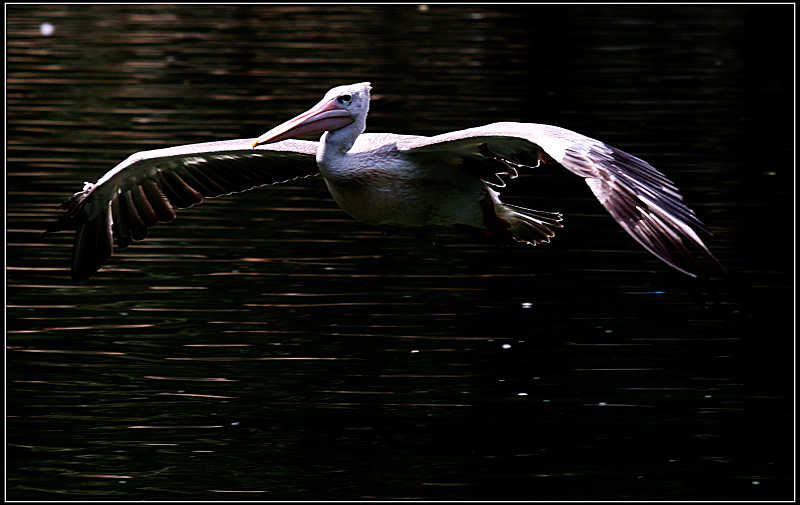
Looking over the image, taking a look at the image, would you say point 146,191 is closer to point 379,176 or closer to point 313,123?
point 313,123

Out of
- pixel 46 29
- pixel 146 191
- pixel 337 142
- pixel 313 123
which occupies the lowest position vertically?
pixel 46 29

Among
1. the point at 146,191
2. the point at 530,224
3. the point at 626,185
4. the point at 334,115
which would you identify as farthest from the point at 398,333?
the point at 626,185

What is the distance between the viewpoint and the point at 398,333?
11.3 m

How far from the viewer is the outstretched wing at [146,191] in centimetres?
1012

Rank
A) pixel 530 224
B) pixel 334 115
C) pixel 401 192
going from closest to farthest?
pixel 334 115, pixel 401 192, pixel 530 224

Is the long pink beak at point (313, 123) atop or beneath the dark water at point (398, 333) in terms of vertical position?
atop

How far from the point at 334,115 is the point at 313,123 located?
6.6 inches

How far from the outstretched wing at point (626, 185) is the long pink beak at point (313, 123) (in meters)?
0.68

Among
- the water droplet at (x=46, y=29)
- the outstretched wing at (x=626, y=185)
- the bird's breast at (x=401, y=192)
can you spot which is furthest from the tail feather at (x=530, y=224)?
the water droplet at (x=46, y=29)

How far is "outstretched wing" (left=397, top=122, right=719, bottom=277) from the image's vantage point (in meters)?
7.43

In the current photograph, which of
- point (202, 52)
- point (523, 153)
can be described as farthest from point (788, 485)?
point (202, 52)

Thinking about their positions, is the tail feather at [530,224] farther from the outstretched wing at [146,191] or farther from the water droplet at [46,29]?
the water droplet at [46,29]

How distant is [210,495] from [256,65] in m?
16.4

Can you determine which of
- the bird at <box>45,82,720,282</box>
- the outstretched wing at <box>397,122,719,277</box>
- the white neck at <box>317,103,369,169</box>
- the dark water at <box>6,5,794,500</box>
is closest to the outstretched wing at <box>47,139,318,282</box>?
the bird at <box>45,82,720,282</box>
